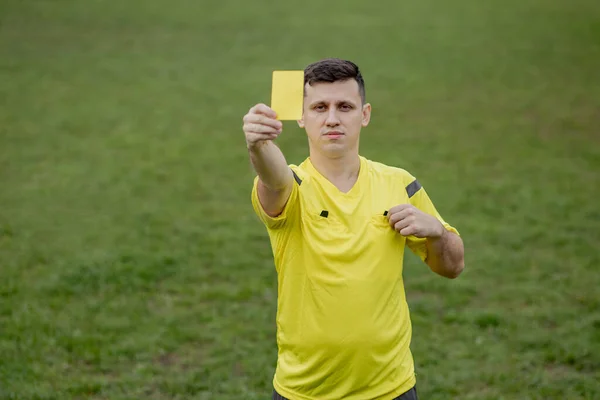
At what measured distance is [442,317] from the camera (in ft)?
22.4

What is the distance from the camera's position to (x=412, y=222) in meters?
3.09

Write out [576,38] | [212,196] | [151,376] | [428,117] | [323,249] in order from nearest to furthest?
1. [323,249]
2. [151,376]
3. [212,196]
4. [428,117]
5. [576,38]

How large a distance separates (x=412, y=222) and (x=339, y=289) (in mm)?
360

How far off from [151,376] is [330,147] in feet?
10.5

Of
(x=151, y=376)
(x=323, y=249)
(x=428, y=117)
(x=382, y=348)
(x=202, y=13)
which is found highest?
(x=202, y=13)

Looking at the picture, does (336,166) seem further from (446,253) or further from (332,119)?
(446,253)

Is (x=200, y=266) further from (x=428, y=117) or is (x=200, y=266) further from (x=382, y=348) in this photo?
(x=428, y=117)

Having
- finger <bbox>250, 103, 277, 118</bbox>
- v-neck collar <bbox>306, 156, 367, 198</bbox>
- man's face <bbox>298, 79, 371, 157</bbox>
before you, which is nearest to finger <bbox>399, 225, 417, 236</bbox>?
v-neck collar <bbox>306, 156, 367, 198</bbox>

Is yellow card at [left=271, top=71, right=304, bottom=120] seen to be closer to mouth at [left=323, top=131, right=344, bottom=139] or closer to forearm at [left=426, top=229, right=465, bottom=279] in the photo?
mouth at [left=323, top=131, right=344, bottom=139]

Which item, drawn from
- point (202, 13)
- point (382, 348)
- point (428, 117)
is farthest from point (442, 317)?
point (202, 13)

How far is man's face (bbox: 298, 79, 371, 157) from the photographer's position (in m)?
3.13

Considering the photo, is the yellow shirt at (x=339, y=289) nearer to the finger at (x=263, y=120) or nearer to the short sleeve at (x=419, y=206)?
the short sleeve at (x=419, y=206)

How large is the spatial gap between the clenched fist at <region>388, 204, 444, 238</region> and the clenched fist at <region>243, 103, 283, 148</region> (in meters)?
0.62

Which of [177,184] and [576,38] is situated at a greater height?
[576,38]
